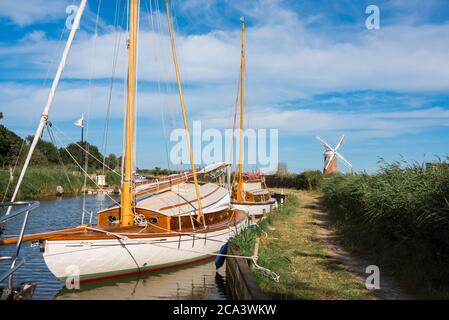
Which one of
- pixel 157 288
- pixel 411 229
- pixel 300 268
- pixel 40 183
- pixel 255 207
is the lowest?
pixel 157 288

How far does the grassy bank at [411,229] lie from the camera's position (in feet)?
31.1

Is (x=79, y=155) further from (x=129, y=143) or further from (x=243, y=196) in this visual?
(x=129, y=143)

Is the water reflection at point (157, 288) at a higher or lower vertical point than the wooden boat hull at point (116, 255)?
lower

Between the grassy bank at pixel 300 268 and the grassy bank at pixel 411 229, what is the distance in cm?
128

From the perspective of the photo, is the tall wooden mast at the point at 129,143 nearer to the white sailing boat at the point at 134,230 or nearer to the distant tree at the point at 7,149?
the white sailing boat at the point at 134,230

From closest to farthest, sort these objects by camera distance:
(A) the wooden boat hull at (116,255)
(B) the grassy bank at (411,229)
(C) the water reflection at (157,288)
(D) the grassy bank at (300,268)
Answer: (D) the grassy bank at (300,268)
(B) the grassy bank at (411,229)
(A) the wooden boat hull at (116,255)
(C) the water reflection at (157,288)

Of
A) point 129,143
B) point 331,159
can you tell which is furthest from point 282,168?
point 129,143

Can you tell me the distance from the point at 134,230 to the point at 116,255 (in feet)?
4.31

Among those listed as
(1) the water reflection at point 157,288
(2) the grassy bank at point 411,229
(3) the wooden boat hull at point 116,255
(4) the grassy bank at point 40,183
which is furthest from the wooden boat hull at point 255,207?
(4) the grassy bank at point 40,183

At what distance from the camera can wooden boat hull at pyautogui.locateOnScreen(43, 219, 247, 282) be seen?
11.7 meters

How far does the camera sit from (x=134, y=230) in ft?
45.6
